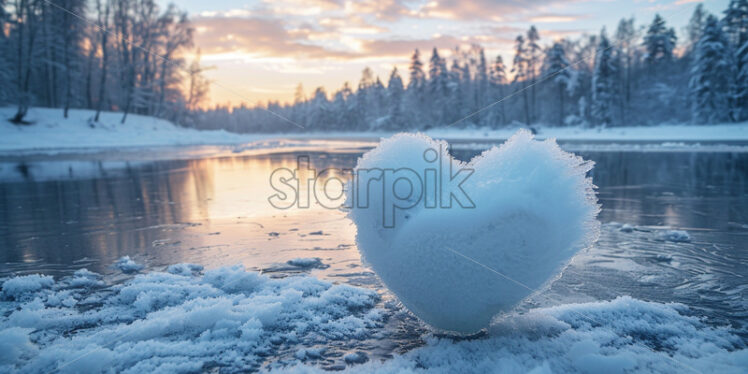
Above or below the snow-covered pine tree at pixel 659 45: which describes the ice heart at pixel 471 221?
below

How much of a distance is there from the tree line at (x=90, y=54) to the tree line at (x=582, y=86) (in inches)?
555

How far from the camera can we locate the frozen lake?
4.15 meters

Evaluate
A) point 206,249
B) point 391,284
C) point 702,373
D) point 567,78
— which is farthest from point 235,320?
point 567,78

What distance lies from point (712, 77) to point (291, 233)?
4610cm

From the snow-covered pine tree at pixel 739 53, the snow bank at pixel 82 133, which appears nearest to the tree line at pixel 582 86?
the snow-covered pine tree at pixel 739 53

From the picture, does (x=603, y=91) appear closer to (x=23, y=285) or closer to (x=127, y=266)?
(x=127, y=266)

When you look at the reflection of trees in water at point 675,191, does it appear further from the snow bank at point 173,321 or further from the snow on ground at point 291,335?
the snow bank at point 173,321

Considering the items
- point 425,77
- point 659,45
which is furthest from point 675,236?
point 425,77

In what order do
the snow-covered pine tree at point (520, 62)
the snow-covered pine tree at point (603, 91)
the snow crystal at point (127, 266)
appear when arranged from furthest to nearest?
the snow-covered pine tree at point (520, 62) < the snow-covered pine tree at point (603, 91) < the snow crystal at point (127, 266)

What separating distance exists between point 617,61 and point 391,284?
64.1 metres

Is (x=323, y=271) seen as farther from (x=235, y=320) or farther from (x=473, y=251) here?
(x=473, y=251)

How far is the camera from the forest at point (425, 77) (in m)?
36.1

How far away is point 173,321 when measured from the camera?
351 cm

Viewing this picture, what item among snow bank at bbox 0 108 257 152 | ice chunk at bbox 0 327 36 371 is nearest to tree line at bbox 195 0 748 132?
snow bank at bbox 0 108 257 152
